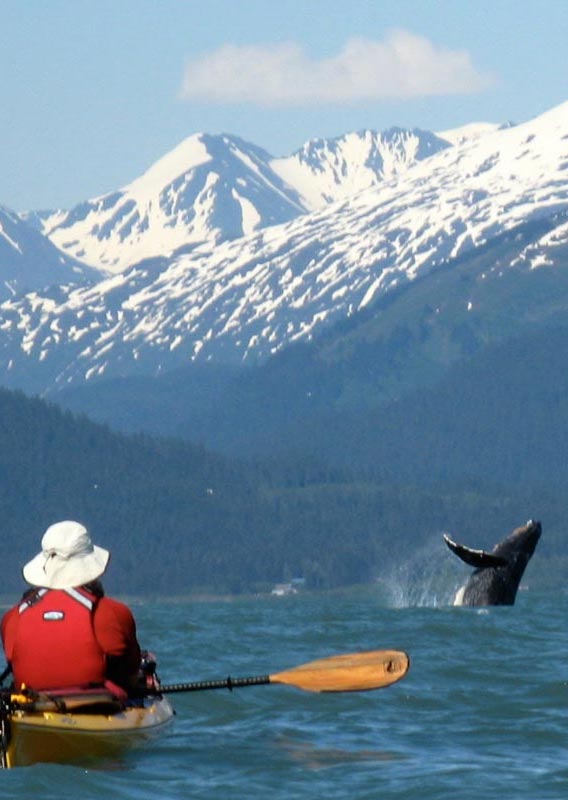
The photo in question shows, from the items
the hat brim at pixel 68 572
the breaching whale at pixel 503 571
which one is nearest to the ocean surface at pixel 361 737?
the hat brim at pixel 68 572

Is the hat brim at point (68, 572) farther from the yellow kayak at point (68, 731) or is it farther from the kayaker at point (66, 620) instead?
the yellow kayak at point (68, 731)

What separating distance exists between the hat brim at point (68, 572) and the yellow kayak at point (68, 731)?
155 centimetres

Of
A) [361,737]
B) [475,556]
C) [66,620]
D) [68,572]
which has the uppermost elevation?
[68,572]

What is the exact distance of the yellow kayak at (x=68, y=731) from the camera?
1200 inches

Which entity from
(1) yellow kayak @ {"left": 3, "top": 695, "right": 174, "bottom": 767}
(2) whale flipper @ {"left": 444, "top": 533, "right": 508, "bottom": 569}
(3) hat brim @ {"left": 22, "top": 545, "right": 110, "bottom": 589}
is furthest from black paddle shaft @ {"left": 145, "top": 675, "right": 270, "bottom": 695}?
(2) whale flipper @ {"left": 444, "top": 533, "right": 508, "bottom": 569}

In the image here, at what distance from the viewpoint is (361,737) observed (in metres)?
35.3

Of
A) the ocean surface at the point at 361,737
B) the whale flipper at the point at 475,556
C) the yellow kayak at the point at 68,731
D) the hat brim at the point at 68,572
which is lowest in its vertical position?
the ocean surface at the point at 361,737

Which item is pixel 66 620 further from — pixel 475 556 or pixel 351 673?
pixel 475 556

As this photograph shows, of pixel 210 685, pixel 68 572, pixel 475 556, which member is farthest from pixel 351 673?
pixel 475 556

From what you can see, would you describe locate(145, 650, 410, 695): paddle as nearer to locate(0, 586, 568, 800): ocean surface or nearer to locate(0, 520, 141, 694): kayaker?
locate(0, 586, 568, 800): ocean surface

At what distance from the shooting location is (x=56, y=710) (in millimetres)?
30766

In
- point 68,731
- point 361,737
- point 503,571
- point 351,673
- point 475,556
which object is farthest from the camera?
point 503,571

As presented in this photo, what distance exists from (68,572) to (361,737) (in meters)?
6.47

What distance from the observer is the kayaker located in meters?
31.2
